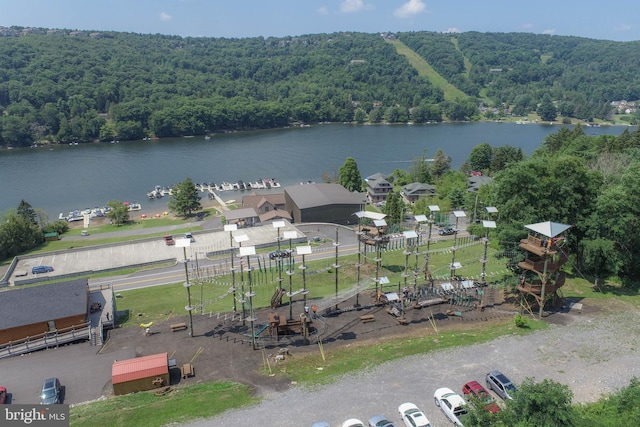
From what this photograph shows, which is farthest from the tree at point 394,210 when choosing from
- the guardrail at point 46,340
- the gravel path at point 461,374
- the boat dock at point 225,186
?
the boat dock at point 225,186

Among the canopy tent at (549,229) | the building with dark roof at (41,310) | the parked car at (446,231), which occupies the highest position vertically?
the canopy tent at (549,229)

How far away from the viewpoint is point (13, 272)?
42.8m

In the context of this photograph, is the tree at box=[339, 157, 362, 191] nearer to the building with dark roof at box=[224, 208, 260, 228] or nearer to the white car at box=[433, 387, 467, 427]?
the building with dark roof at box=[224, 208, 260, 228]

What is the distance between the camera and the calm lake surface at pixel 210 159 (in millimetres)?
89375

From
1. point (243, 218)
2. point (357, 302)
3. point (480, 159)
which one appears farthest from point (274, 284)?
point (480, 159)

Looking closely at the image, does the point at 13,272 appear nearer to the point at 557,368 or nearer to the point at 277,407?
the point at 277,407

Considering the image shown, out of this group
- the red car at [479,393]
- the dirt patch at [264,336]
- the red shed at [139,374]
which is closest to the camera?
the red car at [479,393]

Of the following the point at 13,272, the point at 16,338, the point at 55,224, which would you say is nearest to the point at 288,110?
the point at 55,224

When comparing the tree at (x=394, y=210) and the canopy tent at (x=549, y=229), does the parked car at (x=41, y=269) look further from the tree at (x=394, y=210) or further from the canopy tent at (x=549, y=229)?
the canopy tent at (x=549, y=229)

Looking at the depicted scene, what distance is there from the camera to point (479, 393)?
2066 cm

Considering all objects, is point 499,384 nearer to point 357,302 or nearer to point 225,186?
point 357,302

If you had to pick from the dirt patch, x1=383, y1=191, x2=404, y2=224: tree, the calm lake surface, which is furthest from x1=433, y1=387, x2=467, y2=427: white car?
the calm lake surface

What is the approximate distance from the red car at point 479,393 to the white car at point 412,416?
2.42 metres

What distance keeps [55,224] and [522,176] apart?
58.5 metres
